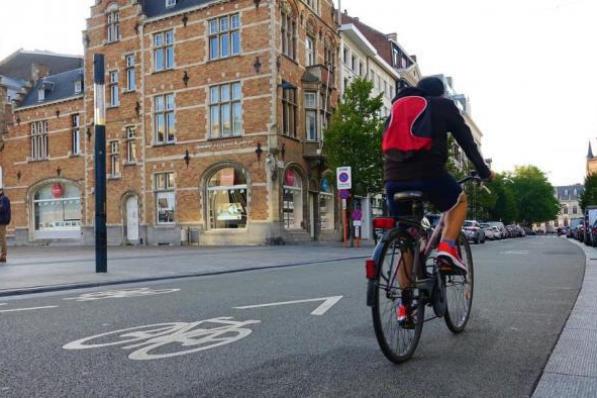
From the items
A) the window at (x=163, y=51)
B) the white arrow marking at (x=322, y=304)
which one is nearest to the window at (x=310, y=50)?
the window at (x=163, y=51)

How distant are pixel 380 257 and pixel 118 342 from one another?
90.9 inches

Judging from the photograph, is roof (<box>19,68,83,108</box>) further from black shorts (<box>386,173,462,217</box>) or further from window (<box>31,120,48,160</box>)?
black shorts (<box>386,173,462,217</box>)

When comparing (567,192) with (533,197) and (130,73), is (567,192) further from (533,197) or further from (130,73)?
(130,73)

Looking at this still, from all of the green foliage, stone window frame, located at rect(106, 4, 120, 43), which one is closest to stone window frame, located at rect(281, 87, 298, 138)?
stone window frame, located at rect(106, 4, 120, 43)

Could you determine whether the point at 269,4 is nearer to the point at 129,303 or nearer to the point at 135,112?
the point at 135,112

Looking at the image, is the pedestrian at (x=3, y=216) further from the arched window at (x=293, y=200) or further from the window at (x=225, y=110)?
the arched window at (x=293, y=200)

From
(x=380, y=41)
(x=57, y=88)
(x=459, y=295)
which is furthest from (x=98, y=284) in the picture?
(x=380, y=41)

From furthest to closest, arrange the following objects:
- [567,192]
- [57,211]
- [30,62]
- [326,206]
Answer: [567,192] → [30,62] → [57,211] → [326,206]

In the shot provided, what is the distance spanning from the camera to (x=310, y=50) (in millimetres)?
31156

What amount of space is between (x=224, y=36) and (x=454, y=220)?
25764 millimetres

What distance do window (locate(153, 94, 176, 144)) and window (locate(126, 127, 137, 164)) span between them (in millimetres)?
1871

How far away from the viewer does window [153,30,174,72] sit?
1171 inches

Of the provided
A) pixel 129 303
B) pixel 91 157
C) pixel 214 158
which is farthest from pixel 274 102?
pixel 129 303

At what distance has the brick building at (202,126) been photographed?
26656 millimetres
